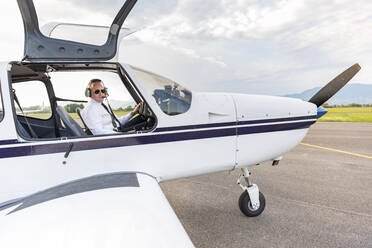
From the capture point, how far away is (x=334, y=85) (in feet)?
10.8

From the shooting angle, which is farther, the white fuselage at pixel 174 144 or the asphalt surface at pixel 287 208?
the asphalt surface at pixel 287 208

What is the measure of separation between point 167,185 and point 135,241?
130 inches

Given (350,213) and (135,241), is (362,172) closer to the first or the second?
(350,213)

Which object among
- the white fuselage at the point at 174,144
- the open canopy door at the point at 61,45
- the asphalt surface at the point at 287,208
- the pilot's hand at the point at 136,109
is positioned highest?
the open canopy door at the point at 61,45

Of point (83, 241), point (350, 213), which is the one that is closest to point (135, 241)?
point (83, 241)

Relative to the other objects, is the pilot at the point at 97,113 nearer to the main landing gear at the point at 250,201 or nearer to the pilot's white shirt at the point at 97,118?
the pilot's white shirt at the point at 97,118

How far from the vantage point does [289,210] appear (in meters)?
3.20

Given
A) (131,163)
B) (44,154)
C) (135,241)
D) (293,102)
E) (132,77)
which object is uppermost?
(132,77)

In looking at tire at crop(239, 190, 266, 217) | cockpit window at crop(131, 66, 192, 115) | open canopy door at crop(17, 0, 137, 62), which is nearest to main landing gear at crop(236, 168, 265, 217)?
tire at crop(239, 190, 266, 217)

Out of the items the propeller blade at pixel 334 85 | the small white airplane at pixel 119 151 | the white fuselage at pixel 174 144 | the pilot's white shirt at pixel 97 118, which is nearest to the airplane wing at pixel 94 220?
the small white airplane at pixel 119 151

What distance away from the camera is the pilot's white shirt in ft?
7.72

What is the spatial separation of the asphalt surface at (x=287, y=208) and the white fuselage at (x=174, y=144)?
0.79 metres

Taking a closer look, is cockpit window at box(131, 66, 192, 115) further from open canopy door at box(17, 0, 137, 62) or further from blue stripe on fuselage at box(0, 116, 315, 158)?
open canopy door at box(17, 0, 137, 62)

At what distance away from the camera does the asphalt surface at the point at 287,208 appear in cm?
254
